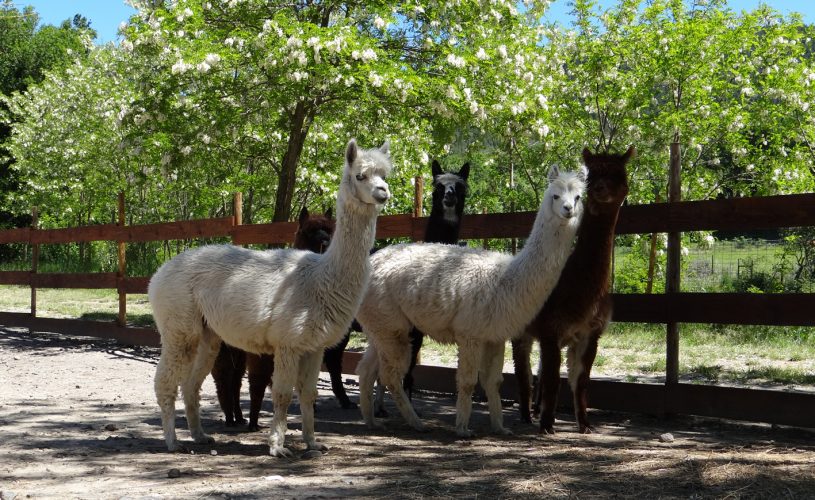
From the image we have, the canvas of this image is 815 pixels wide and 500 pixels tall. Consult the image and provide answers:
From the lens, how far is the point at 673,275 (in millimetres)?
6797

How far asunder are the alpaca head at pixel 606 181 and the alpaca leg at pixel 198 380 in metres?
2.92

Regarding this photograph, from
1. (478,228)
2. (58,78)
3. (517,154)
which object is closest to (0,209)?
(58,78)

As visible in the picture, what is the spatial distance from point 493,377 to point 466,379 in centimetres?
30

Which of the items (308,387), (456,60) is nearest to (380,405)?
(308,387)

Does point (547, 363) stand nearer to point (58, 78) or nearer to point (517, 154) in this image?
point (517, 154)

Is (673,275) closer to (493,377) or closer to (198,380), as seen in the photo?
(493,377)

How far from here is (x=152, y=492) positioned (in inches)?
163

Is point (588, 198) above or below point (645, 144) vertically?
below

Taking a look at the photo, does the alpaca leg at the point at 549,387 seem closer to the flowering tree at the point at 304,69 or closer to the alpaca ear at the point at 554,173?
the alpaca ear at the point at 554,173

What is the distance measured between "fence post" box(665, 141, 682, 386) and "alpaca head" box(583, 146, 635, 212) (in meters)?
1.07

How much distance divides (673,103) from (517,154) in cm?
383

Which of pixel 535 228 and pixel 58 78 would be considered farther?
pixel 58 78

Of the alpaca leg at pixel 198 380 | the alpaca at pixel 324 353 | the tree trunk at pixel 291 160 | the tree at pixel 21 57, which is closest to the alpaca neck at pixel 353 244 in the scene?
the alpaca at pixel 324 353

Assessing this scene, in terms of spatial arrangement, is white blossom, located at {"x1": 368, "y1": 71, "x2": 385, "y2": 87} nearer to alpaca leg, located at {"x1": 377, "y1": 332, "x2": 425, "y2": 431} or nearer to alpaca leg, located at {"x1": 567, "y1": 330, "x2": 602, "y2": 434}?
alpaca leg, located at {"x1": 377, "y1": 332, "x2": 425, "y2": 431}
